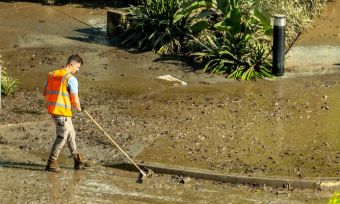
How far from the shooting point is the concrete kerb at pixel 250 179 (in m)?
10.8

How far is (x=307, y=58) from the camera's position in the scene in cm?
1634

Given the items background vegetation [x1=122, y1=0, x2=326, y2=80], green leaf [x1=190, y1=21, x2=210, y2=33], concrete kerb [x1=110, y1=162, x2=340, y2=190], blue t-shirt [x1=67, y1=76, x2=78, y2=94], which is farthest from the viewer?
green leaf [x1=190, y1=21, x2=210, y2=33]

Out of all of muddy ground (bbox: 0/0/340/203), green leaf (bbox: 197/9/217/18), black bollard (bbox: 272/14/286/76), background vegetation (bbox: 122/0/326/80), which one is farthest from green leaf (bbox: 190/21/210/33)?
black bollard (bbox: 272/14/286/76)

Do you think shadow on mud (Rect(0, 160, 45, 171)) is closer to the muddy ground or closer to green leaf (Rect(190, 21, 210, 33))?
the muddy ground

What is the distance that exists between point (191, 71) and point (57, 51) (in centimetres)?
272

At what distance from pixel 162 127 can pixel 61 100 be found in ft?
7.23

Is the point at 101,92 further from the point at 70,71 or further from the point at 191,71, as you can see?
the point at 70,71

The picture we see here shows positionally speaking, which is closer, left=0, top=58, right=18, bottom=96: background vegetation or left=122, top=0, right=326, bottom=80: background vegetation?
left=0, top=58, right=18, bottom=96: background vegetation

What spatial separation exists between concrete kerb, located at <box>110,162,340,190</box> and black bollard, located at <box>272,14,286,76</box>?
4.58 metres

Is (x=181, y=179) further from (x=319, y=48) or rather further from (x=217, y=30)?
(x=319, y=48)

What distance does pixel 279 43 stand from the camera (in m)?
15.3

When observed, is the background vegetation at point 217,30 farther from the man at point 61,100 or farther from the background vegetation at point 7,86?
the man at point 61,100

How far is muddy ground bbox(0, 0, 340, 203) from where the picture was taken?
10938 millimetres

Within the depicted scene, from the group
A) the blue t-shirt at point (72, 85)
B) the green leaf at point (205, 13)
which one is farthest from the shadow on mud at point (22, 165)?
the green leaf at point (205, 13)
